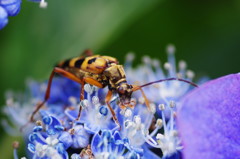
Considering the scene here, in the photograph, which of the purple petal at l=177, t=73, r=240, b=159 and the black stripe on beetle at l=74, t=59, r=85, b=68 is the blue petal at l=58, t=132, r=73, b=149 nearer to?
the black stripe on beetle at l=74, t=59, r=85, b=68

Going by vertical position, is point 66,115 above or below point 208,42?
below

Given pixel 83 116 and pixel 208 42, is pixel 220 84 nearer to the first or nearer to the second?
pixel 83 116

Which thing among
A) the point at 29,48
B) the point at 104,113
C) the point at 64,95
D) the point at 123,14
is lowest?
the point at 104,113

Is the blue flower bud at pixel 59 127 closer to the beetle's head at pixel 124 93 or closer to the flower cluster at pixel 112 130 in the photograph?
the flower cluster at pixel 112 130

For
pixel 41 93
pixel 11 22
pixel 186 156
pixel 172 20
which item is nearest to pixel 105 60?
pixel 41 93

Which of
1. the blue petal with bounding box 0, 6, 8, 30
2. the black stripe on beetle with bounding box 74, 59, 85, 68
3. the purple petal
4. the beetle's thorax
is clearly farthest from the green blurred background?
the purple petal

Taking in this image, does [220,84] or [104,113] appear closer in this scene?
[220,84]

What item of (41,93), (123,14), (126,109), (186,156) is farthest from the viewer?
(123,14)
